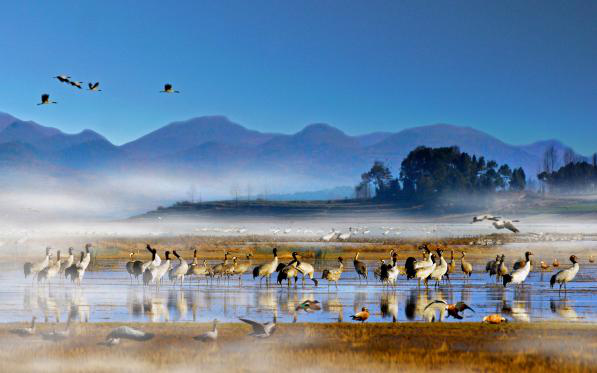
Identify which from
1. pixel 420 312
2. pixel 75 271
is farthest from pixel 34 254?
pixel 420 312

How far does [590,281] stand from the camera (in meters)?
43.7

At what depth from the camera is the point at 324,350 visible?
2136 cm

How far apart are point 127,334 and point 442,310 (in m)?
11.8

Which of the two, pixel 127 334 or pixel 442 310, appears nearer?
pixel 127 334

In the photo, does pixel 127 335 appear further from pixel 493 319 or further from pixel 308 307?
pixel 493 319

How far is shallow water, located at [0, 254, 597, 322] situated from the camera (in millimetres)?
28375

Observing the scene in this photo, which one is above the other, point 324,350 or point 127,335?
point 127,335

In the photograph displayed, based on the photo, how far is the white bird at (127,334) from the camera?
2161cm

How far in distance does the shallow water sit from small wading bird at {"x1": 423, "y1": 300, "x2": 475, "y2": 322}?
35 centimetres

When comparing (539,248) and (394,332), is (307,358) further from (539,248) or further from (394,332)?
(539,248)

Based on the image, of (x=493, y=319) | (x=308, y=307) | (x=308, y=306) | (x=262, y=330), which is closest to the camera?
(x=262, y=330)

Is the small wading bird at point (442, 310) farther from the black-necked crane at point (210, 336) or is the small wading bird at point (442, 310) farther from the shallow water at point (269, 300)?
the black-necked crane at point (210, 336)

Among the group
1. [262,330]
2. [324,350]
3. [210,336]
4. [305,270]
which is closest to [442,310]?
[262,330]

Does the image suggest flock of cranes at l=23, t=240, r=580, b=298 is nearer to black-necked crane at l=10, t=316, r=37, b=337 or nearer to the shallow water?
the shallow water
